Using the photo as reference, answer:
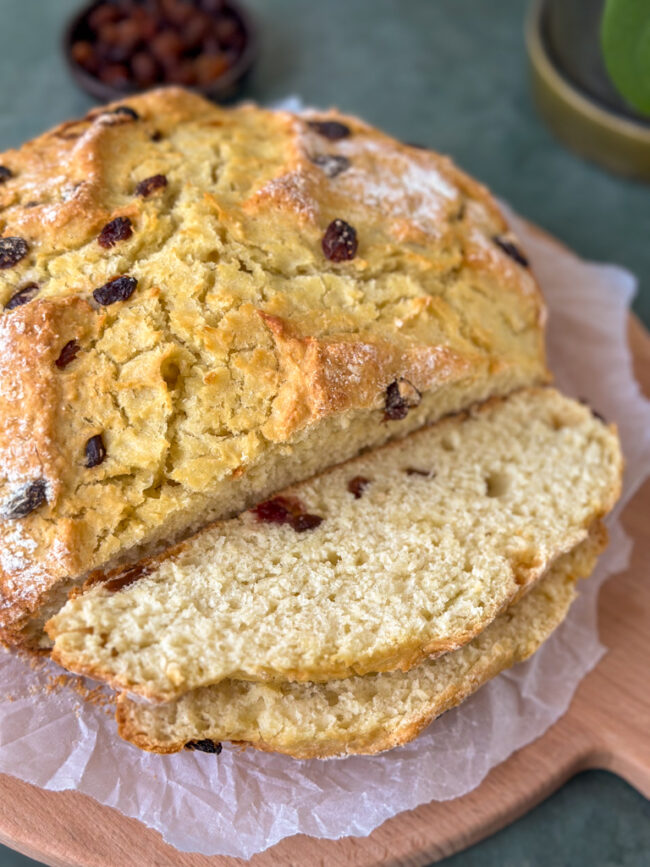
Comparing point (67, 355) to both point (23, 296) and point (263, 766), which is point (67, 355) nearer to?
point (23, 296)

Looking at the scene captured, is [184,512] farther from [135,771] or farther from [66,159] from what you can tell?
[66,159]

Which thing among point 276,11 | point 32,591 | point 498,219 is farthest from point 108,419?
point 276,11

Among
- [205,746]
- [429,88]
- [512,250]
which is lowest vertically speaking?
[205,746]

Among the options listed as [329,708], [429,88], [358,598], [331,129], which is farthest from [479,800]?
[429,88]

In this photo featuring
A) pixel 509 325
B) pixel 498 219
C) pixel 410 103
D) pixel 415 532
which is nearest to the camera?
pixel 415 532

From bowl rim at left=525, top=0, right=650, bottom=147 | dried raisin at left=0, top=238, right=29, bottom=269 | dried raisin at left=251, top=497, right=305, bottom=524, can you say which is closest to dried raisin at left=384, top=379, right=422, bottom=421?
dried raisin at left=251, top=497, right=305, bottom=524

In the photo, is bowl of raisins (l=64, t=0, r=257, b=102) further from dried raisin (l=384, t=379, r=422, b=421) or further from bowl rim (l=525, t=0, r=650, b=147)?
dried raisin (l=384, t=379, r=422, b=421)

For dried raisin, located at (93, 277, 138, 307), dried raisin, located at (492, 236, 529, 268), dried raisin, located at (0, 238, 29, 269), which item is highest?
dried raisin, located at (0, 238, 29, 269)
